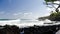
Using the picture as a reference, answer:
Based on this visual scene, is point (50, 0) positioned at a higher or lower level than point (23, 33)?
higher

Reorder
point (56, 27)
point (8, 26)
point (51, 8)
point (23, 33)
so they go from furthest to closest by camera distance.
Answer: point (51, 8) → point (56, 27) → point (23, 33) → point (8, 26)

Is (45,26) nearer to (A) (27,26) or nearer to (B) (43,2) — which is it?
(A) (27,26)

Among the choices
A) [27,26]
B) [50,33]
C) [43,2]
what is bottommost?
[50,33]

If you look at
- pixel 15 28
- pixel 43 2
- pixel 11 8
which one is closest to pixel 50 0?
pixel 43 2

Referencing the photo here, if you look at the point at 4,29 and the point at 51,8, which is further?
the point at 51,8

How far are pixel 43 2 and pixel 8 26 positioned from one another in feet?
26.8

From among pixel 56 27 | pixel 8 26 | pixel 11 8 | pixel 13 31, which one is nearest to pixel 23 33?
pixel 13 31

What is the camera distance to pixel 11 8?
13672mm

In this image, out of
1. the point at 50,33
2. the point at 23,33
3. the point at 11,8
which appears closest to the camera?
the point at 23,33

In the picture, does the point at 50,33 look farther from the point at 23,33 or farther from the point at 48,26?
the point at 23,33

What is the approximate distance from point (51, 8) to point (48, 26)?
725 cm

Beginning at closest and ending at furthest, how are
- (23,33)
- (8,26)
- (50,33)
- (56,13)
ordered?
(8,26)
(23,33)
(50,33)
(56,13)

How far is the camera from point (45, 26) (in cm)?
554

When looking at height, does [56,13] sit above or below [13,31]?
above
